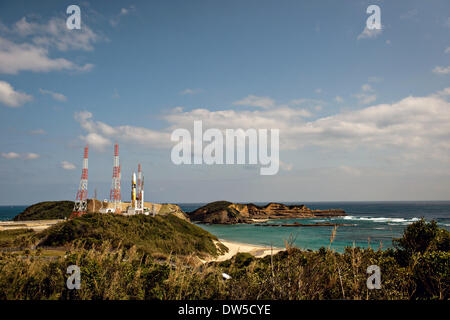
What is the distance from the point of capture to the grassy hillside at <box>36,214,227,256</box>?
25.1 metres

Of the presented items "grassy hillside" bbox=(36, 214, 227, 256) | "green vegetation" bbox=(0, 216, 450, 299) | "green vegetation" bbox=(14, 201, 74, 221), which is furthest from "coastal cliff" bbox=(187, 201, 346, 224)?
"green vegetation" bbox=(0, 216, 450, 299)

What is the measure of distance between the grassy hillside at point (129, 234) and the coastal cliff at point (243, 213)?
6008 cm

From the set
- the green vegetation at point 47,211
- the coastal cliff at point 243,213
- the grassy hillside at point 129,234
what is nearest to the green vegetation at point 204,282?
the grassy hillside at point 129,234

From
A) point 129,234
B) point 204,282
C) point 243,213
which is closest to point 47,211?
point 129,234

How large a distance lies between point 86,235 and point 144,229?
9.96 metres

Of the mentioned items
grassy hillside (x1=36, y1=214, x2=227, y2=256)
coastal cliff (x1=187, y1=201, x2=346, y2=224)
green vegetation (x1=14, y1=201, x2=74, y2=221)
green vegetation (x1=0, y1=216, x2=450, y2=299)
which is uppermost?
green vegetation (x1=0, y1=216, x2=450, y2=299)

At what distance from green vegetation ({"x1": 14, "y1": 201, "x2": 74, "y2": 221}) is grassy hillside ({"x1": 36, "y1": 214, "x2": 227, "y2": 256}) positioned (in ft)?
143

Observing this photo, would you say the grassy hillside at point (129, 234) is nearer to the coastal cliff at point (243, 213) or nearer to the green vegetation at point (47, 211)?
the green vegetation at point (47, 211)

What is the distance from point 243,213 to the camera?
4466 inches

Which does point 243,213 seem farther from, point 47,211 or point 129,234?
point 129,234

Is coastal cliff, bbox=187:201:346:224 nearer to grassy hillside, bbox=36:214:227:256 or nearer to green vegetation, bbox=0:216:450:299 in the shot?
grassy hillside, bbox=36:214:227:256
